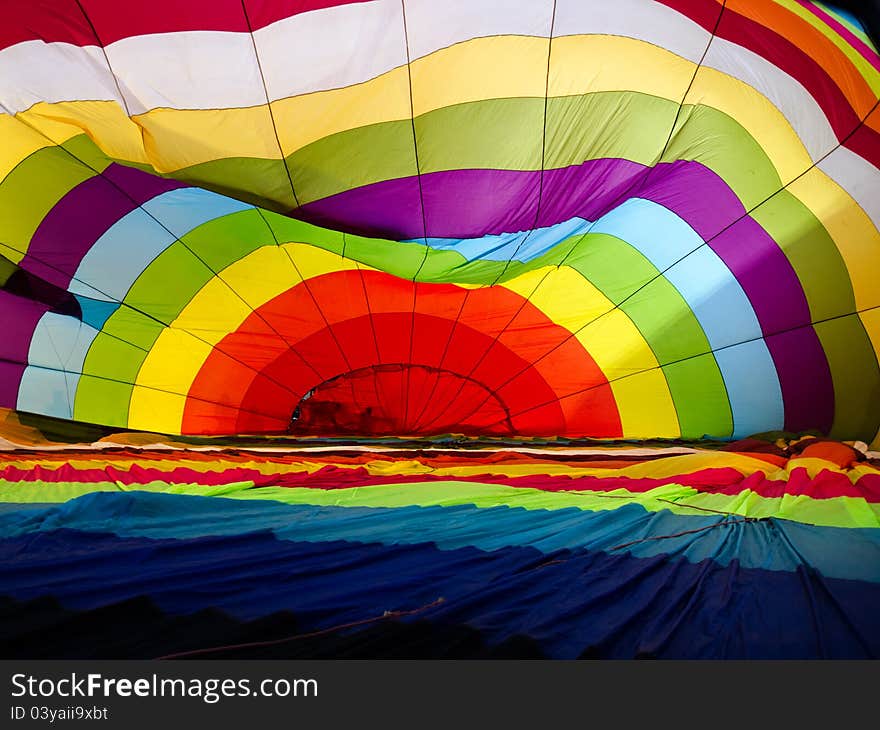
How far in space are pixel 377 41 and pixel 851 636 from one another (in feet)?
6.50

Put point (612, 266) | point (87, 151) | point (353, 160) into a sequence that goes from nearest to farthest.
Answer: point (353, 160) → point (87, 151) → point (612, 266)

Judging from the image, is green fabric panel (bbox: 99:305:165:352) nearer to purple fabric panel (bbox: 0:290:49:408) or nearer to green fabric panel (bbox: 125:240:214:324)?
green fabric panel (bbox: 125:240:214:324)

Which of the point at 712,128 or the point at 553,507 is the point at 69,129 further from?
the point at 712,128

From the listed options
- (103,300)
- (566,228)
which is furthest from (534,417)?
(103,300)

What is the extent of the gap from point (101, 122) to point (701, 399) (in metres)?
2.93

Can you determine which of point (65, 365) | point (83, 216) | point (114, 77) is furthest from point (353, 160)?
point (65, 365)

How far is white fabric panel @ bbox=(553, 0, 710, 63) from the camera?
2.20m

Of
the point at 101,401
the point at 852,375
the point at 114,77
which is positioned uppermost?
the point at 114,77

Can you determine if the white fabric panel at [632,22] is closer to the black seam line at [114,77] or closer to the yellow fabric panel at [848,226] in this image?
the yellow fabric panel at [848,226]

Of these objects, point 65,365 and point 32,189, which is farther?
point 65,365

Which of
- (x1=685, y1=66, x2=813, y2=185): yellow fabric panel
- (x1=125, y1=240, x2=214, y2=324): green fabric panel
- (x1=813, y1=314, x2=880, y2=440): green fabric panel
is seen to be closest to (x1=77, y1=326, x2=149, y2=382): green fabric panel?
(x1=125, y1=240, x2=214, y2=324): green fabric panel

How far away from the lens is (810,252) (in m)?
2.97

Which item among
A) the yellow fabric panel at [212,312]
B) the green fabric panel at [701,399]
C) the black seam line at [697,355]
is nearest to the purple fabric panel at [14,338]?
the yellow fabric panel at [212,312]

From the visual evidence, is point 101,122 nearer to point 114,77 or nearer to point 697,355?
point 114,77
